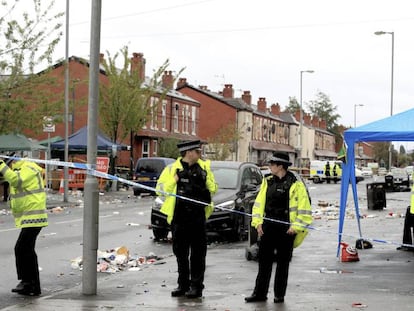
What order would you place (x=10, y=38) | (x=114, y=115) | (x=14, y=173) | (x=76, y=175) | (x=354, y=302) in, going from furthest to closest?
(x=114, y=115)
(x=76, y=175)
(x=10, y=38)
(x=14, y=173)
(x=354, y=302)

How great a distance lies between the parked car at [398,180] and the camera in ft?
150

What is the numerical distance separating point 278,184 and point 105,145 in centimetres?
2911

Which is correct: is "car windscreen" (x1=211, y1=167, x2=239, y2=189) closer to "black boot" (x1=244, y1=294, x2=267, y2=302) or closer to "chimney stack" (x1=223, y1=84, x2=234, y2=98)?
"black boot" (x1=244, y1=294, x2=267, y2=302)

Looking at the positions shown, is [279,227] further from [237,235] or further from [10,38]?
[10,38]

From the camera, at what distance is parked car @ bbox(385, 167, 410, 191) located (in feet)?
150

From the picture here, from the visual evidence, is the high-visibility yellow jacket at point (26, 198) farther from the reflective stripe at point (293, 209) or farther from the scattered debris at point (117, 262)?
the reflective stripe at point (293, 209)

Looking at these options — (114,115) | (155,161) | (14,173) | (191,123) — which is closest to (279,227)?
(14,173)

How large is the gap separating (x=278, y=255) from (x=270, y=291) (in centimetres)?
93

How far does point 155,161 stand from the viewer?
122 feet

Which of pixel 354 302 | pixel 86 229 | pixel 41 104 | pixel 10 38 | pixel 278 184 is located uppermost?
pixel 10 38

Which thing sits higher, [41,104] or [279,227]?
[41,104]

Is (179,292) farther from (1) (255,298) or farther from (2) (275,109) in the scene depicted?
(2) (275,109)

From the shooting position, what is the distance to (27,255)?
9.05 metres

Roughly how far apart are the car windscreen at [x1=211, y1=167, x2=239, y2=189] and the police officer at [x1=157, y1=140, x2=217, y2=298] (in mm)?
7476
